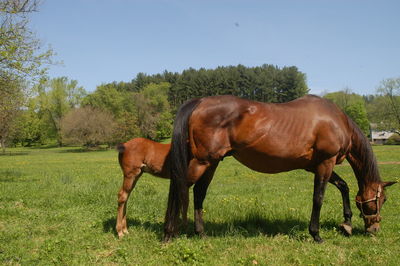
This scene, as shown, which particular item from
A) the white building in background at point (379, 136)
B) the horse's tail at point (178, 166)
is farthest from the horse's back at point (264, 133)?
the white building in background at point (379, 136)

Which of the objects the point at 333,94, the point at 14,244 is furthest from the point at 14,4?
the point at 333,94

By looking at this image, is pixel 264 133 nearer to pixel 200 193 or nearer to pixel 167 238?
pixel 200 193

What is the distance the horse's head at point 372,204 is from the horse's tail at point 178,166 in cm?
312

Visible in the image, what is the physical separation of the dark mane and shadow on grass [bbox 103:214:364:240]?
993 mm

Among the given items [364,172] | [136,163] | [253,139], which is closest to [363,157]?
[364,172]

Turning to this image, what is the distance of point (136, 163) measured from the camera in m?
5.30

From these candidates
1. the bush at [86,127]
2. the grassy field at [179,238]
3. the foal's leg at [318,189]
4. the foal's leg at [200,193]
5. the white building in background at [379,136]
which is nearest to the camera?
the grassy field at [179,238]

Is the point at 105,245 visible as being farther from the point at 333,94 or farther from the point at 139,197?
the point at 333,94

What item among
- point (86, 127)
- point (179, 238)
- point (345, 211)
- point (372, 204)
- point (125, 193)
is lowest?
point (179, 238)

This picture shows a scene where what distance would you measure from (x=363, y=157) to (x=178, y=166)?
3.18m

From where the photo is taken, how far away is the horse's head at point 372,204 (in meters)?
5.20

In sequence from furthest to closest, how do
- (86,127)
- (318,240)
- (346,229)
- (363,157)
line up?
1. (86,127)
2. (363,157)
3. (346,229)
4. (318,240)

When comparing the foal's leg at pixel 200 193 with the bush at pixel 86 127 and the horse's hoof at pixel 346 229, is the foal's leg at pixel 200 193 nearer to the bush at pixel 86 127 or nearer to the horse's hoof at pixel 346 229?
the horse's hoof at pixel 346 229

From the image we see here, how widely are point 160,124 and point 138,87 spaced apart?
2653cm
